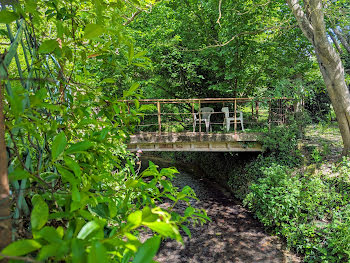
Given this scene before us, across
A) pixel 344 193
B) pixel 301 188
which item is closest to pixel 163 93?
pixel 301 188

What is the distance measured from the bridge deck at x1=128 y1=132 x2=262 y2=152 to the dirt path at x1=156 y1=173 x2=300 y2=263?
6.07 feet

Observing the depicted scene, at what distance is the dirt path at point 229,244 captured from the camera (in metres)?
4.50

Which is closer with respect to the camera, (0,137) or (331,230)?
(0,137)

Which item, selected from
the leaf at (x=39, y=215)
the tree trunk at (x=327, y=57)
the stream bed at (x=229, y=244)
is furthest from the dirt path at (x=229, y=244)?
the leaf at (x=39, y=215)

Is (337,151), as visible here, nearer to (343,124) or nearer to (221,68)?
(343,124)

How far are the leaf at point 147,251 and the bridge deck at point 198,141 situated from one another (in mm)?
6488

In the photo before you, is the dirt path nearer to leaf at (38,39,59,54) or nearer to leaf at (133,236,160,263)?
leaf at (133,236,160,263)

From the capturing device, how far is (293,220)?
15.9ft

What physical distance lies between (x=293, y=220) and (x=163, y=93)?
7.22m

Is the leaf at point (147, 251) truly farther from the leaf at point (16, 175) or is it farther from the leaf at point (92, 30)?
the leaf at point (92, 30)

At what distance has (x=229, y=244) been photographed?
4.94m

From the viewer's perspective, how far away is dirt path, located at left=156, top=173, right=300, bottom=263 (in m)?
4.50

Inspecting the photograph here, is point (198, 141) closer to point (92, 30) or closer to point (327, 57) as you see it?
point (327, 57)

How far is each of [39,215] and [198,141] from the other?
6.56 meters
